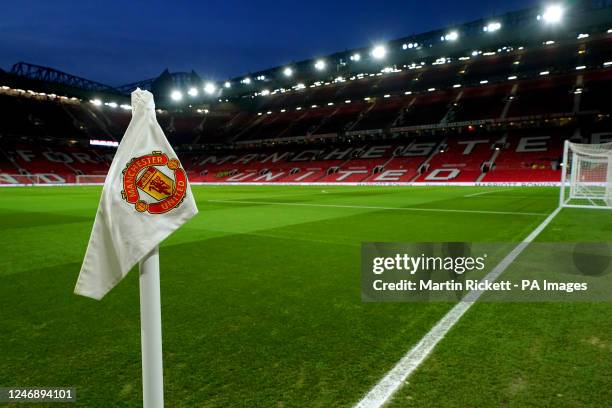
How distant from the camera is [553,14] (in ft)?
108

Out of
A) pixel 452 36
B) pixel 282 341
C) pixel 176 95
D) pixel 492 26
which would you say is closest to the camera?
pixel 282 341

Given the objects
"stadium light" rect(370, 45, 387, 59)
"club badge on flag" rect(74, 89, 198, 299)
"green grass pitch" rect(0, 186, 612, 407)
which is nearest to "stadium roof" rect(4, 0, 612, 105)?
"stadium light" rect(370, 45, 387, 59)

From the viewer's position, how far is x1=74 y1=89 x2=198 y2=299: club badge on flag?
1.40m

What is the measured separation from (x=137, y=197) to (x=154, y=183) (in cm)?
8

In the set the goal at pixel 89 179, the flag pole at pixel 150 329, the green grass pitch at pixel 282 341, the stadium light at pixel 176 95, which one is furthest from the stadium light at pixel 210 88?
the flag pole at pixel 150 329

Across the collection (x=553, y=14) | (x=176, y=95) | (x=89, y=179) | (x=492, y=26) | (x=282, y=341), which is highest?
(x=492, y=26)

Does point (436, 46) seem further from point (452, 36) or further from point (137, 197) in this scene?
point (137, 197)

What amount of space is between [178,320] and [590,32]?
157ft

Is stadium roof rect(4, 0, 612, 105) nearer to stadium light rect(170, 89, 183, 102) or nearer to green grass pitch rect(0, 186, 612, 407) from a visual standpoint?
stadium light rect(170, 89, 183, 102)

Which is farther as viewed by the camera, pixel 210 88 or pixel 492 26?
pixel 210 88

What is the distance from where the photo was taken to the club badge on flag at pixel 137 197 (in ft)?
4.60

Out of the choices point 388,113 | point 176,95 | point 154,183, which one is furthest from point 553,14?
point 176,95

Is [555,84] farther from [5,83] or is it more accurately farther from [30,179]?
[5,83]

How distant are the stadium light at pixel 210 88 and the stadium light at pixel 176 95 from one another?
534 centimetres
